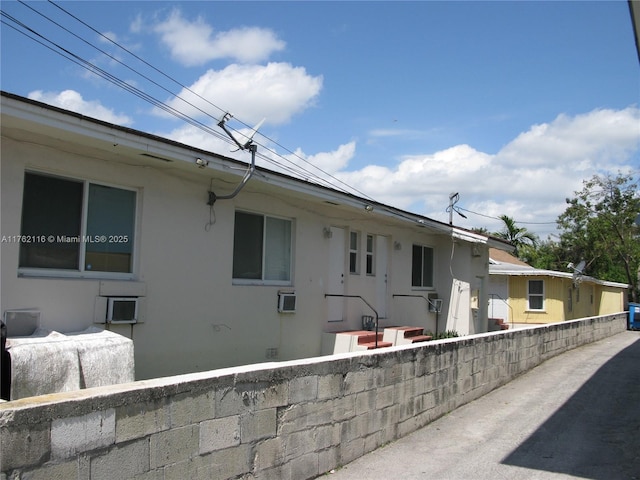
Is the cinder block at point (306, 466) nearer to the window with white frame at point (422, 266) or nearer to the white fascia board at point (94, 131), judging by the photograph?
the white fascia board at point (94, 131)

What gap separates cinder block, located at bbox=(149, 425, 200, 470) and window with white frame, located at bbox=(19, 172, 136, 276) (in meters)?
3.64

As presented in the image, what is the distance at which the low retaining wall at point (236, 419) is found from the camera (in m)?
3.36

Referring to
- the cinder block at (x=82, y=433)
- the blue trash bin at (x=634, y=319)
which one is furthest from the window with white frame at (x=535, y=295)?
the cinder block at (x=82, y=433)

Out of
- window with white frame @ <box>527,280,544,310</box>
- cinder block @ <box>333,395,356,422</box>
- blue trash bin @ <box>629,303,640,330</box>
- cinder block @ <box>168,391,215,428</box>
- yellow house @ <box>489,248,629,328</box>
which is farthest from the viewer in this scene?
blue trash bin @ <box>629,303,640,330</box>

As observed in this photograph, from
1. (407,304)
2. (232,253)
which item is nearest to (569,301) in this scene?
(407,304)

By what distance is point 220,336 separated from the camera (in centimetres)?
902

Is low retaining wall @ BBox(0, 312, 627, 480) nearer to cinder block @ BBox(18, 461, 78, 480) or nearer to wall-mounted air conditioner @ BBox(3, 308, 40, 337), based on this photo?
cinder block @ BBox(18, 461, 78, 480)

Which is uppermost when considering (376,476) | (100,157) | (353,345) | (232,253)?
(100,157)

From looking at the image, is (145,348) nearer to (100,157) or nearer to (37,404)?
(100,157)

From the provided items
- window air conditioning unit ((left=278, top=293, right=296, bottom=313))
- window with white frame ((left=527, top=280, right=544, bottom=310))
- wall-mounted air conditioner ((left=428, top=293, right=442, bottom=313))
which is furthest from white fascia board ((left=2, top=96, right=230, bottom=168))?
window with white frame ((left=527, top=280, right=544, bottom=310))

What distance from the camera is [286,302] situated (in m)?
10.2

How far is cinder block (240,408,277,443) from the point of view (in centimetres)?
471

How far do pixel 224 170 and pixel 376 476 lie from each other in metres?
4.59

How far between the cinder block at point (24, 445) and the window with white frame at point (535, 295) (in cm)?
2583
